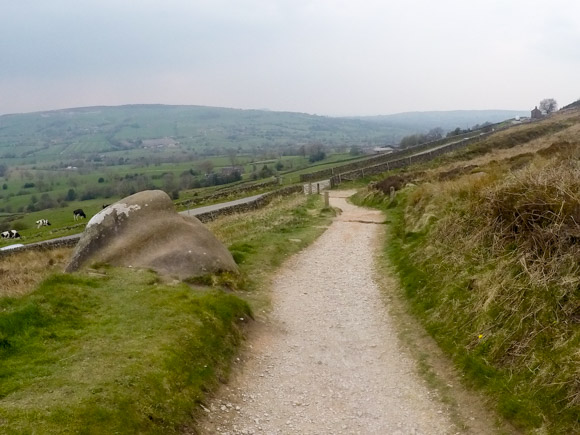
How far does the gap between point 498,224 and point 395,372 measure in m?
5.57

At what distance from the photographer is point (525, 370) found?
331 inches

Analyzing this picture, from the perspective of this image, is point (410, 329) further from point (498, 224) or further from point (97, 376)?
point (97, 376)

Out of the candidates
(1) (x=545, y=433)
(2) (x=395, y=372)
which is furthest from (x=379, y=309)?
(1) (x=545, y=433)

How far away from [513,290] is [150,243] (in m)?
10.2

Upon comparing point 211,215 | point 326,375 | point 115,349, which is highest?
point 115,349

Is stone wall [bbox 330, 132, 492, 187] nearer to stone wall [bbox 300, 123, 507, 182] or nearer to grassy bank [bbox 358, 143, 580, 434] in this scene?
stone wall [bbox 300, 123, 507, 182]

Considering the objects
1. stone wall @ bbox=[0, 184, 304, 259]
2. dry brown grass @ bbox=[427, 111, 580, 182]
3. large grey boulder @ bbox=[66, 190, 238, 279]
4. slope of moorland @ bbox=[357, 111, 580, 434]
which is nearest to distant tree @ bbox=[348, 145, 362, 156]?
dry brown grass @ bbox=[427, 111, 580, 182]

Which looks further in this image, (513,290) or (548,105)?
(548,105)

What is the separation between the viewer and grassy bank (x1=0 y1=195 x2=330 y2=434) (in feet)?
23.1

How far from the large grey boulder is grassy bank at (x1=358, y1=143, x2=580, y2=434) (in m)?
6.17

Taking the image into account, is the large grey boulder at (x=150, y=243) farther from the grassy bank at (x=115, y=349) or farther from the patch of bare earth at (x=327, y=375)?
the patch of bare earth at (x=327, y=375)

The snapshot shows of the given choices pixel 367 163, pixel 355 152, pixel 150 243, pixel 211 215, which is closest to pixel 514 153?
pixel 211 215

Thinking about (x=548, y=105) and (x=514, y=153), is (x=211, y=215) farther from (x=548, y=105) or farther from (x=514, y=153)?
(x=548, y=105)

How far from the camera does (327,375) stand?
33.3ft
